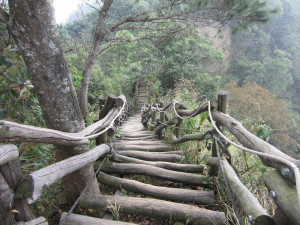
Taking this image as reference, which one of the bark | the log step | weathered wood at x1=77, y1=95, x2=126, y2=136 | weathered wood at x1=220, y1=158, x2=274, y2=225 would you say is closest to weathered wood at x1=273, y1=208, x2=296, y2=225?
weathered wood at x1=220, y1=158, x2=274, y2=225

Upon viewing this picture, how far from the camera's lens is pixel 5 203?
940 millimetres

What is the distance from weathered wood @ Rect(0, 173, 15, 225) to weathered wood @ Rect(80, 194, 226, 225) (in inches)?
33.8

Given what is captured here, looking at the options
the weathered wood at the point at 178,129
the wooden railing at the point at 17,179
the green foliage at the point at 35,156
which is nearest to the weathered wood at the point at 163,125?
the weathered wood at the point at 178,129

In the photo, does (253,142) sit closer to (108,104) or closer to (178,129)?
(108,104)

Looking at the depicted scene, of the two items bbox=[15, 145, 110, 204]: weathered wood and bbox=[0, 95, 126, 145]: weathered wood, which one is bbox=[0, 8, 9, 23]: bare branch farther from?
bbox=[15, 145, 110, 204]: weathered wood

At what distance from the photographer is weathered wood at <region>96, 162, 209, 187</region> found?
7.00ft

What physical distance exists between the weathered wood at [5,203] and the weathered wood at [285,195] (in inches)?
54.0

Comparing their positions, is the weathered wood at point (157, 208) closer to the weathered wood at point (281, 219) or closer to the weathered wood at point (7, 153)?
the weathered wood at point (281, 219)

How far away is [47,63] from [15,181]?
39.3 inches

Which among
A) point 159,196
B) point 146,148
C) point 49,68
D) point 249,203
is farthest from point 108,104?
point 249,203

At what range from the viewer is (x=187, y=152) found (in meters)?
3.09

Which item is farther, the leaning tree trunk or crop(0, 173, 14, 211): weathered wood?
the leaning tree trunk

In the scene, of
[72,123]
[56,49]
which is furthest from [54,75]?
[72,123]

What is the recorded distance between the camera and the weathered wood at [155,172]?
2134 mm
